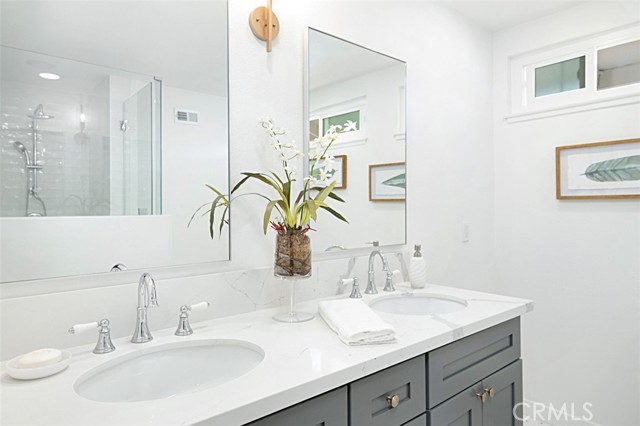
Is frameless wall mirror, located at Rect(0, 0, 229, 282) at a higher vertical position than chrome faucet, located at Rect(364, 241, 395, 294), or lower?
higher

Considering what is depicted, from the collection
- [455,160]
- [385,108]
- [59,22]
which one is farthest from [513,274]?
[59,22]

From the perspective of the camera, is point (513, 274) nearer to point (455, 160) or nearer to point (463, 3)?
point (455, 160)

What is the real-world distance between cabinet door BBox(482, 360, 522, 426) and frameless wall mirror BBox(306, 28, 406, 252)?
74cm

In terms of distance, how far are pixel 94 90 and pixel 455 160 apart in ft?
6.22

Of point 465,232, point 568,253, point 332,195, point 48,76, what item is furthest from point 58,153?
point 568,253

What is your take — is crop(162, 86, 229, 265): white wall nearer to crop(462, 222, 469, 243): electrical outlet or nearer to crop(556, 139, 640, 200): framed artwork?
crop(462, 222, 469, 243): electrical outlet

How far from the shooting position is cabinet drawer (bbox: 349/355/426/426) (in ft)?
3.31

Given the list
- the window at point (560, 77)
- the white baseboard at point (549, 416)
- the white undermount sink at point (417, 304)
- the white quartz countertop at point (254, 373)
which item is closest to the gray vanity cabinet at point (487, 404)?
the white quartz countertop at point (254, 373)

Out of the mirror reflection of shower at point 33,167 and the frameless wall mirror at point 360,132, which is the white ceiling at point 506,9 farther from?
the mirror reflection of shower at point 33,167

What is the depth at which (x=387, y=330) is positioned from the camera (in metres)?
1.14

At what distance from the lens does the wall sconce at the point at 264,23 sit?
4.86 feet

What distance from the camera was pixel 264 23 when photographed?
1.50 m

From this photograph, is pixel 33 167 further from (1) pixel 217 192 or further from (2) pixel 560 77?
(2) pixel 560 77

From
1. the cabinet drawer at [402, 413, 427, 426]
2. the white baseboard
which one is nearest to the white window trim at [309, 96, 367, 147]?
the cabinet drawer at [402, 413, 427, 426]
